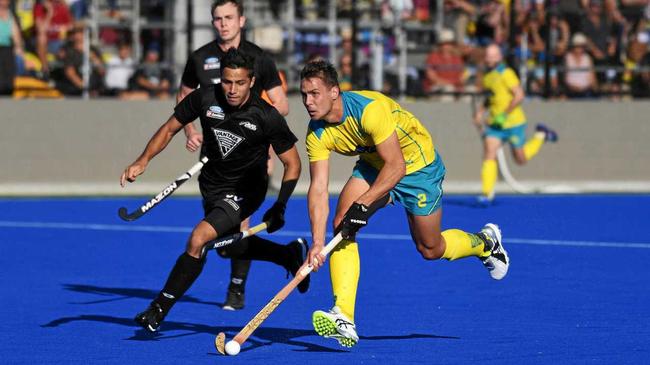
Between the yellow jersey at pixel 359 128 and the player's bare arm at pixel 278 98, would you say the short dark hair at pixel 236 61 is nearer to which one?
the yellow jersey at pixel 359 128

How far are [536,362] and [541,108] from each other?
40.6 ft

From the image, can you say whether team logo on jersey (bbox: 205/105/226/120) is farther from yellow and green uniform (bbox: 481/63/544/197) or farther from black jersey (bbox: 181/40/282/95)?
yellow and green uniform (bbox: 481/63/544/197)

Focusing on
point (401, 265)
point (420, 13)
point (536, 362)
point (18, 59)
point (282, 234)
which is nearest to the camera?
point (536, 362)

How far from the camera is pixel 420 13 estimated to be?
61.4 ft

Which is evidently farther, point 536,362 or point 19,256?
point 19,256

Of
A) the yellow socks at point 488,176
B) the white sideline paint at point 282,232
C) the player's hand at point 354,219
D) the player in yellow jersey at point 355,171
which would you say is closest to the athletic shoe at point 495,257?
the player in yellow jersey at point 355,171

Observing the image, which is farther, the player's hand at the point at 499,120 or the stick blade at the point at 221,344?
the player's hand at the point at 499,120

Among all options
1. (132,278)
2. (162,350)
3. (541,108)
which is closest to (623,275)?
(132,278)

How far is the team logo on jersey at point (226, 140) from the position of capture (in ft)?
26.0

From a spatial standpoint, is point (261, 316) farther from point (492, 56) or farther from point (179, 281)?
point (492, 56)

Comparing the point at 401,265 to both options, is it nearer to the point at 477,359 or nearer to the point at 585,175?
the point at 477,359

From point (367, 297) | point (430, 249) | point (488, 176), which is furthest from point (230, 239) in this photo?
point (488, 176)

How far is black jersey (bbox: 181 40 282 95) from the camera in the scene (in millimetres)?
9047

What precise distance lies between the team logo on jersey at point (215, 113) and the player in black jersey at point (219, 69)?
31.7 inches
